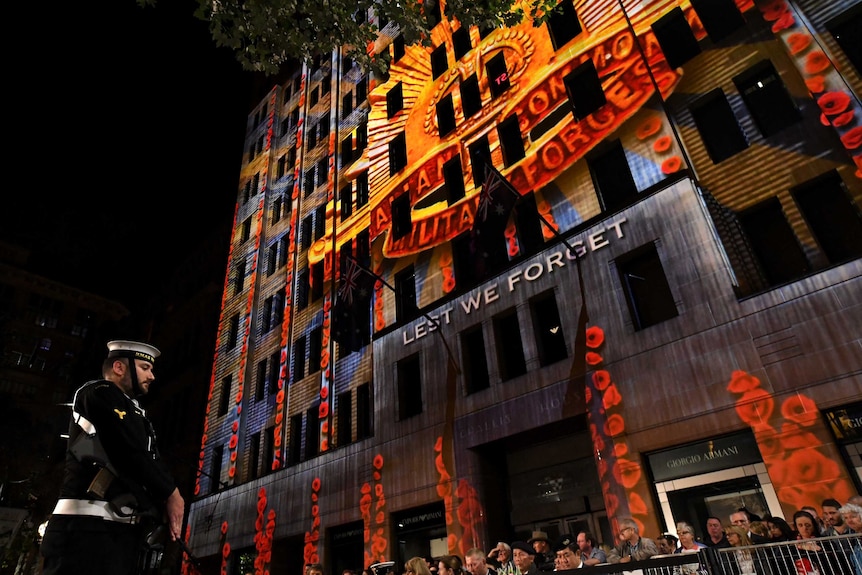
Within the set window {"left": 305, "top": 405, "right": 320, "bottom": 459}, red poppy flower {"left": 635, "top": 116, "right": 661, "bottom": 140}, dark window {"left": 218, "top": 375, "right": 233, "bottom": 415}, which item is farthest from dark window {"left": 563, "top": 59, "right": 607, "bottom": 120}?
dark window {"left": 218, "top": 375, "right": 233, "bottom": 415}

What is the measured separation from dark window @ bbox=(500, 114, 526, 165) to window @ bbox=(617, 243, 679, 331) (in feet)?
21.7

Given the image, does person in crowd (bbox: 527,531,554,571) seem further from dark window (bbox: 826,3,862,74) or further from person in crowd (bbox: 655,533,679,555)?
dark window (bbox: 826,3,862,74)

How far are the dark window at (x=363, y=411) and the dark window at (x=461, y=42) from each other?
15888 millimetres

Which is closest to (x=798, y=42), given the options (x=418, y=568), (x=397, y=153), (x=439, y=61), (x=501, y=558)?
(x=501, y=558)

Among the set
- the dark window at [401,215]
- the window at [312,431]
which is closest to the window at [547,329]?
the dark window at [401,215]

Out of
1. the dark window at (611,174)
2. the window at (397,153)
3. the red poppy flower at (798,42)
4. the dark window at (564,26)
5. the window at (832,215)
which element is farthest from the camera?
the window at (397,153)

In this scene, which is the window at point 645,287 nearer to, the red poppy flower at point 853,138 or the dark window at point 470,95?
the red poppy flower at point 853,138

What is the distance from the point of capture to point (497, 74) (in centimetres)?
2150

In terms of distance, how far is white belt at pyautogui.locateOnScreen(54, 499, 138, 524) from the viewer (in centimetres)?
403

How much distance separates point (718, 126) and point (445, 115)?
12052mm

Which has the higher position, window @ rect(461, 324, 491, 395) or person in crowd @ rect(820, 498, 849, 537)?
window @ rect(461, 324, 491, 395)

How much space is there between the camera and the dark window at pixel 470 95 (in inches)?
870

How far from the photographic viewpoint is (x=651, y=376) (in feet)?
43.6

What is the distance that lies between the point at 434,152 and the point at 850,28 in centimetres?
1423
